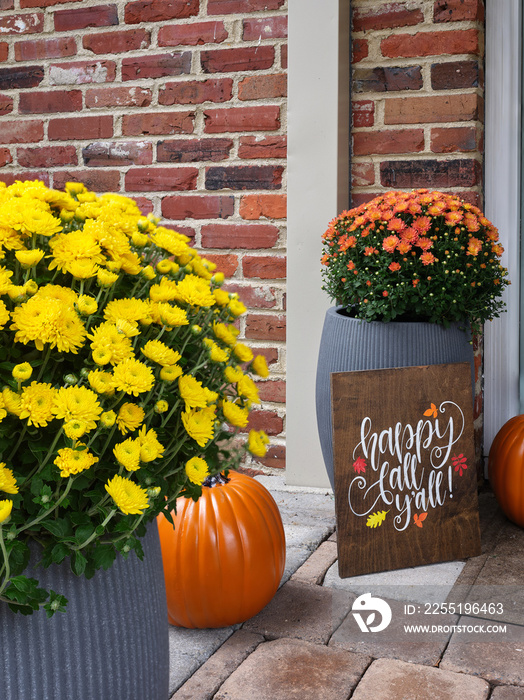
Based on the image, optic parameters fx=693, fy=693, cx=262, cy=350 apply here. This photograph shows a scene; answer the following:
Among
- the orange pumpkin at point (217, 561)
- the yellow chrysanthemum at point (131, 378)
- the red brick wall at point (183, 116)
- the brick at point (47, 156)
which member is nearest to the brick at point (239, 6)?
the red brick wall at point (183, 116)

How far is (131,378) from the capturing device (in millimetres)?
658

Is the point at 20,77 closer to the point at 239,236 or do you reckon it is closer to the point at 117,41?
the point at 117,41

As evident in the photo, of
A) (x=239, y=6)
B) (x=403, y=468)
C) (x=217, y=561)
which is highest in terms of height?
(x=239, y=6)

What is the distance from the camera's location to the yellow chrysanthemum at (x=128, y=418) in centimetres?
68

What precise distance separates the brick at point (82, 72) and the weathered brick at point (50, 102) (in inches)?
1.5

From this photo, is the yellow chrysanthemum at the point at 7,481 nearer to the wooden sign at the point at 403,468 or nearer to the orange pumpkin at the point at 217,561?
the orange pumpkin at the point at 217,561

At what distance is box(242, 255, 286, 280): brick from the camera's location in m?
2.25

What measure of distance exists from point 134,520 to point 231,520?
28.1 inches

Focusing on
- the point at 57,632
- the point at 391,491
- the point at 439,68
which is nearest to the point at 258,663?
the point at 391,491

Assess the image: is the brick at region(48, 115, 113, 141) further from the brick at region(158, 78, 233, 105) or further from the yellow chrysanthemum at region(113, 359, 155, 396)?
the yellow chrysanthemum at region(113, 359, 155, 396)

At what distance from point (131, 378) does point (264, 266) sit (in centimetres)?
164

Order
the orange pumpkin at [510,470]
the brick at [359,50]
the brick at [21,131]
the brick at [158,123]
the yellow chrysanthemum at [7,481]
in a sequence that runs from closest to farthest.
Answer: the yellow chrysanthemum at [7,481] < the orange pumpkin at [510,470] < the brick at [359,50] < the brick at [158,123] < the brick at [21,131]

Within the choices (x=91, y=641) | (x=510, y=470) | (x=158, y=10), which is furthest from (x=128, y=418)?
(x=158, y=10)

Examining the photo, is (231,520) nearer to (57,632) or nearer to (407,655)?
(407,655)
